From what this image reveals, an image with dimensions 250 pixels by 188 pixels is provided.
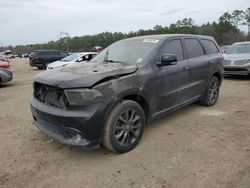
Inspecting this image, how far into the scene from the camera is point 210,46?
19.9ft

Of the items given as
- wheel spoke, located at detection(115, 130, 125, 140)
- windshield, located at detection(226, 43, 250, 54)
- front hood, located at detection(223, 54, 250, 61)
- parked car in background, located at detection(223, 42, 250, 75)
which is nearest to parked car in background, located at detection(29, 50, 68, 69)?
windshield, located at detection(226, 43, 250, 54)

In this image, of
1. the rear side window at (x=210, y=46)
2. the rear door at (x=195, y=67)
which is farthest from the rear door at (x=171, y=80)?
the rear side window at (x=210, y=46)

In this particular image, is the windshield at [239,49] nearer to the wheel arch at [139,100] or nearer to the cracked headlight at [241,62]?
the cracked headlight at [241,62]

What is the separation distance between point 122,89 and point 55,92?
0.97m

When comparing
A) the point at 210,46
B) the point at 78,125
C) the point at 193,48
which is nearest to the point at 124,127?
the point at 78,125

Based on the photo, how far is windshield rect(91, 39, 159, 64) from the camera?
4319 mm

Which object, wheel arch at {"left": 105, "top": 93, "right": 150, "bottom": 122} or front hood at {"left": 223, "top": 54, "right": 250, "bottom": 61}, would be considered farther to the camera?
front hood at {"left": 223, "top": 54, "right": 250, "bottom": 61}

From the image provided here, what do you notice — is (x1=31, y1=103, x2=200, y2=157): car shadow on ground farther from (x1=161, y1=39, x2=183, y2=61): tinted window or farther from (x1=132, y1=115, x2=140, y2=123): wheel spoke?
(x1=161, y1=39, x2=183, y2=61): tinted window

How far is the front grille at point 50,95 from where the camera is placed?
3428 millimetres

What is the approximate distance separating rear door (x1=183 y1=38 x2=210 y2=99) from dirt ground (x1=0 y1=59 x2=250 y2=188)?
2.11 feet

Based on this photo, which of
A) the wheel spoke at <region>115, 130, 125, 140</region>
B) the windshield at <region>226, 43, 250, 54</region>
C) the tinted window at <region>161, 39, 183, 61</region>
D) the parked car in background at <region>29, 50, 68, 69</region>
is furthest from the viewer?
the parked car in background at <region>29, 50, 68, 69</region>

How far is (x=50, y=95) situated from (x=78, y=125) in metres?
0.75

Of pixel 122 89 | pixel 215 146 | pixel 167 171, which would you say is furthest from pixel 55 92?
pixel 215 146

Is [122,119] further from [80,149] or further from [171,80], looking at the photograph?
[171,80]
